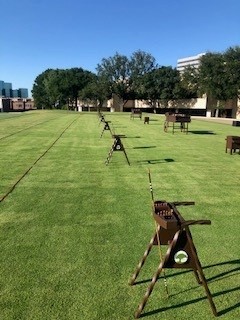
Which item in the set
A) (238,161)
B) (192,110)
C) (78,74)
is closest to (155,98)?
(192,110)

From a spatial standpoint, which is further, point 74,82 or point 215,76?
point 74,82

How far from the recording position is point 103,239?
671cm

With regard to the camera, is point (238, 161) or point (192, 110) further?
point (192, 110)

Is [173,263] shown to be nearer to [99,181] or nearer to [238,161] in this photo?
[99,181]

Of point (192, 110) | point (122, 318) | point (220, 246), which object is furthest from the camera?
point (192, 110)

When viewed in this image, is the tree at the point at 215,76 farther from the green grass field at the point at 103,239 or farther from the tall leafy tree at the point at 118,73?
the green grass field at the point at 103,239

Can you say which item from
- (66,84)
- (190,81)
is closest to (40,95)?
(66,84)

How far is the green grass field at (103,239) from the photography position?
185 inches

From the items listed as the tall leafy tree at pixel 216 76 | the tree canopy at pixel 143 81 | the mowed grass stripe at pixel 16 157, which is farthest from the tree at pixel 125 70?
the mowed grass stripe at pixel 16 157

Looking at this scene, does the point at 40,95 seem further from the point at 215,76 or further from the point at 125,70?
the point at 215,76

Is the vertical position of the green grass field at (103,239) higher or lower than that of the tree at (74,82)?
lower

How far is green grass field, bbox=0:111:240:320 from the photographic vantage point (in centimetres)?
469

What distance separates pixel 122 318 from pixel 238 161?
12487 millimetres

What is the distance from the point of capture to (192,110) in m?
88.6
